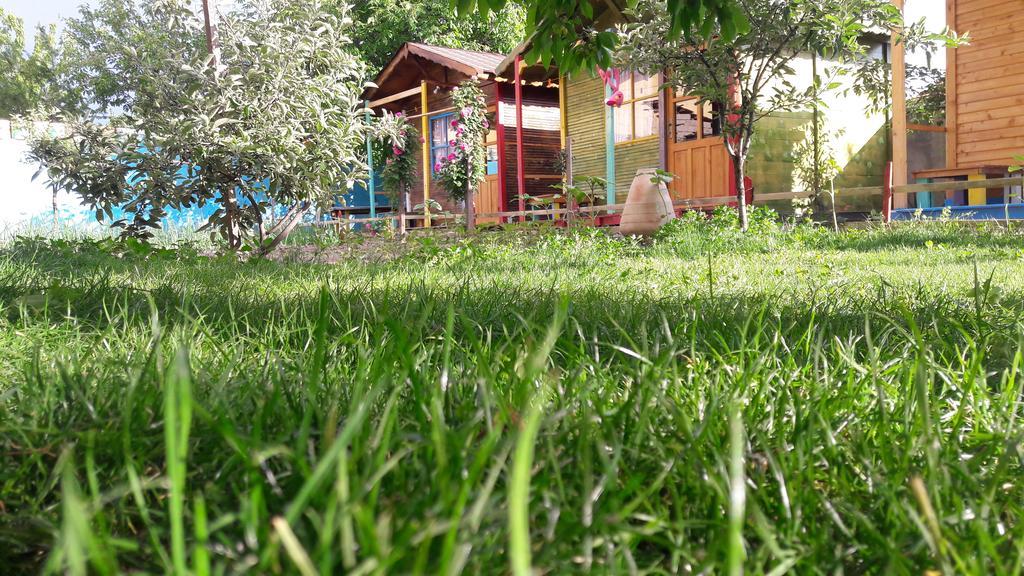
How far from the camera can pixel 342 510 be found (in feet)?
2.00

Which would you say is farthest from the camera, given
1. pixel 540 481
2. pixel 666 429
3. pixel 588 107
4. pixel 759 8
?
pixel 588 107

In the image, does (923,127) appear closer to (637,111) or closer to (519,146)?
(637,111)

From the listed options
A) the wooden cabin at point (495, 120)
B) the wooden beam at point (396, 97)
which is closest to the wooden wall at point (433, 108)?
the wooden cabin at point (495, 120)

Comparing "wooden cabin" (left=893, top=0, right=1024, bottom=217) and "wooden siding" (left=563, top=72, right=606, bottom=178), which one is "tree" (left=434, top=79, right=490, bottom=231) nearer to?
"wooden siding" (left=563, top=72, right=606, bottom=178)

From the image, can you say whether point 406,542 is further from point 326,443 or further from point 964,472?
point 964,472

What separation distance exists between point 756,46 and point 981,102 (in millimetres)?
5937

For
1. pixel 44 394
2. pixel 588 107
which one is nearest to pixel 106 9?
pixel 588 107

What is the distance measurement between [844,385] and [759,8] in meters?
9.56

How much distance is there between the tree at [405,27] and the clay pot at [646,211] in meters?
19.9

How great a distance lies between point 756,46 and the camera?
1029 cm

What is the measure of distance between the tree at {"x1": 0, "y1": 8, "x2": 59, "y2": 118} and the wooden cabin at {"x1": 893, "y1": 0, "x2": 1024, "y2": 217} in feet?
134

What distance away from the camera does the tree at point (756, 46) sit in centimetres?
965

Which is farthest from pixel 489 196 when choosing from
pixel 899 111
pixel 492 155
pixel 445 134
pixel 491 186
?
pixel 899 111

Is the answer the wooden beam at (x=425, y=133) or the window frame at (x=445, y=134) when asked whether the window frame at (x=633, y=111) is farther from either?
the wooden beam at (x=425, y=133)
